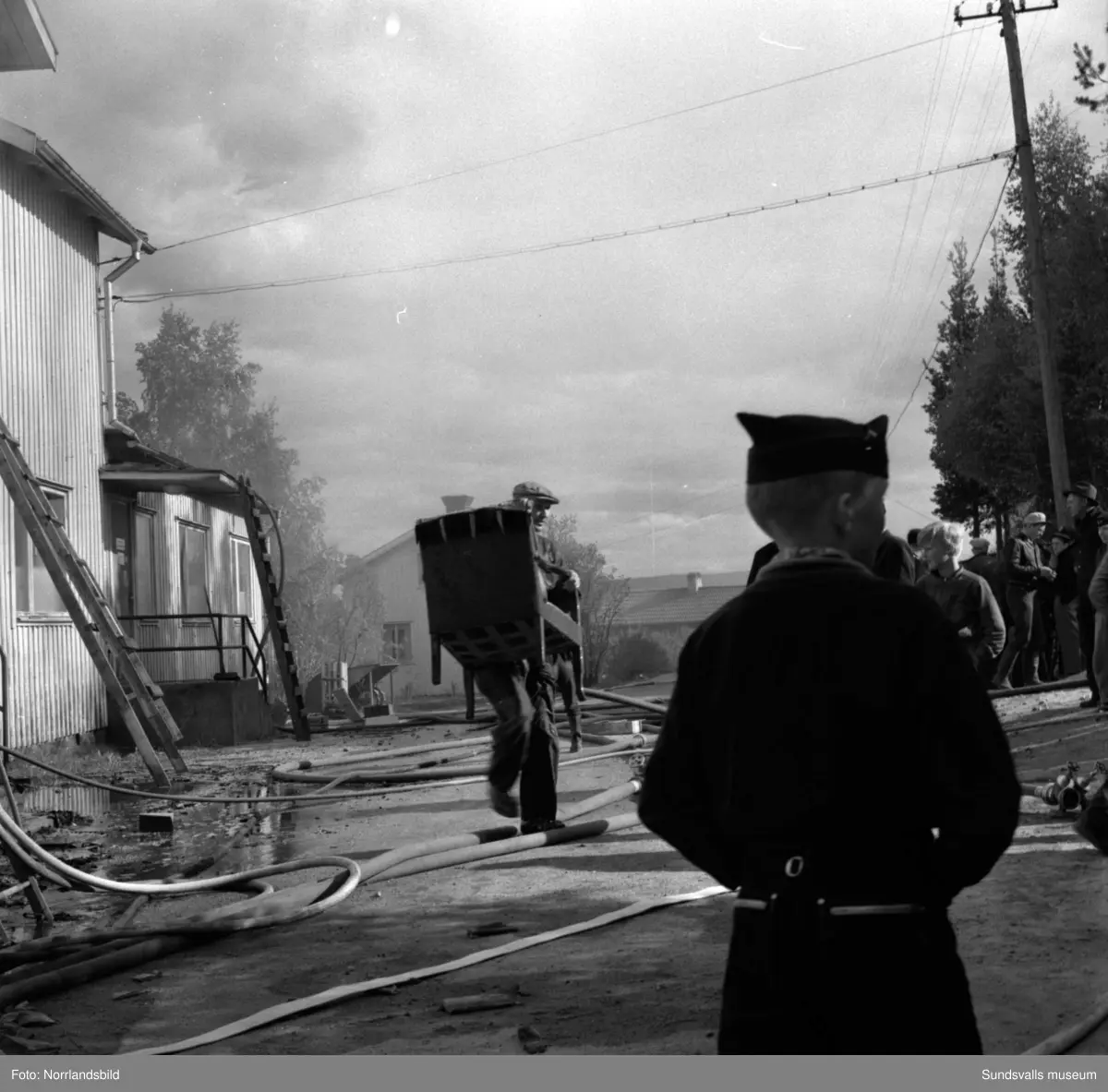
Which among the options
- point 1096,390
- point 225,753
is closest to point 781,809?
point 225,753

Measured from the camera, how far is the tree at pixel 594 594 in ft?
96.2

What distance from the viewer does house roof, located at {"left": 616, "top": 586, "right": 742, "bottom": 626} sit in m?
39.3

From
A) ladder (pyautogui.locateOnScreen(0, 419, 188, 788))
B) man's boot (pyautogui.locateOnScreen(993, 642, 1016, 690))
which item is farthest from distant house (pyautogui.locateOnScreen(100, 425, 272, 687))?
man's boot (pyautogui.locateOnScreen(993, 642, 1016, 690))

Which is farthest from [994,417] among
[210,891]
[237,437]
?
[237,437]

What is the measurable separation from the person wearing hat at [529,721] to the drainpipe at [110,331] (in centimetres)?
1328

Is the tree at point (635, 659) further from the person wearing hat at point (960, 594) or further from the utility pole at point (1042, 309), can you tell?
the person wearing hat at point (960, 594)

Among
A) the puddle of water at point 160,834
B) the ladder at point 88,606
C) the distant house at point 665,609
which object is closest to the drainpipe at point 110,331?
the ladder at point 88,606

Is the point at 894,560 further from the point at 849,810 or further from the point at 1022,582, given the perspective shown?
the point at 1022,582

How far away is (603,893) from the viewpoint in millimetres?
6438

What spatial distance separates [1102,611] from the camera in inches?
324

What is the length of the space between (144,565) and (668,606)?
2980 centimetres

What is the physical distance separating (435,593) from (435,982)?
8.84 ft

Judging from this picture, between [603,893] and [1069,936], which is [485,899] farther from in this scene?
[1069,936]

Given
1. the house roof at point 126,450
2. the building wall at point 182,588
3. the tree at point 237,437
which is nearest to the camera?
the house roof at point 126,450
